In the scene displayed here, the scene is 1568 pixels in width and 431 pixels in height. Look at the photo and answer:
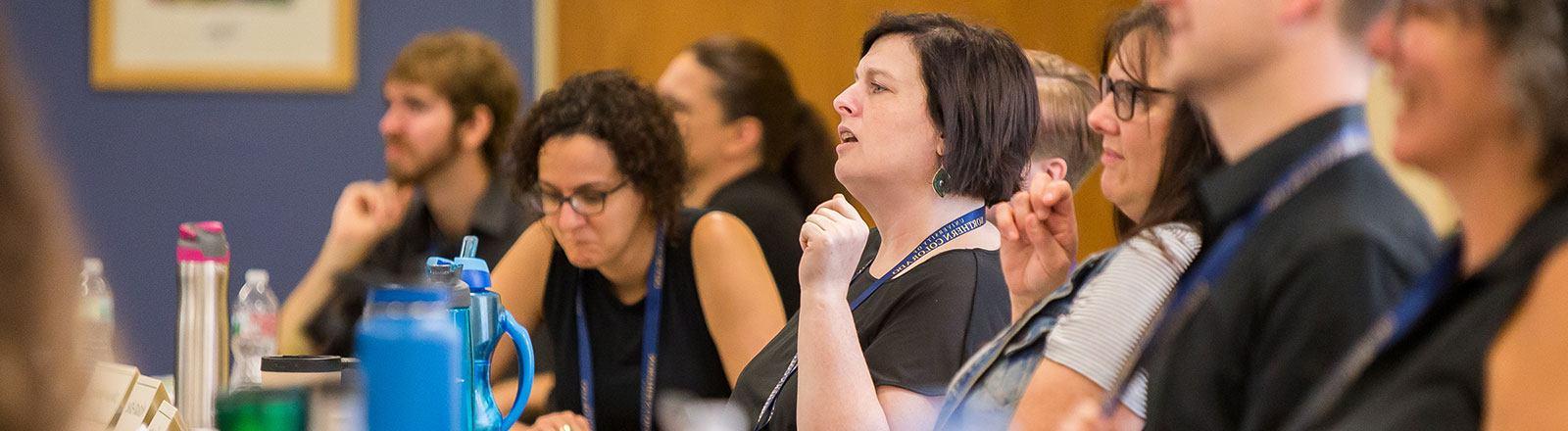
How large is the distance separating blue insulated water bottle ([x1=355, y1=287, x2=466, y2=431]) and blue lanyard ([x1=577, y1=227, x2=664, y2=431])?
3.91ft

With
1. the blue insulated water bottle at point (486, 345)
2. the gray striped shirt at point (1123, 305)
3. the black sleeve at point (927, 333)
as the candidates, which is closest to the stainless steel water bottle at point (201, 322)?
the blue insulated water bottle at point (486, 345)

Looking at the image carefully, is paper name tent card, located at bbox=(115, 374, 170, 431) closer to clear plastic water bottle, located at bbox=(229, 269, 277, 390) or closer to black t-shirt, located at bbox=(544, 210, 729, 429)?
clear plastic water bottle, located at bbox=(229, 269, 277, 390)

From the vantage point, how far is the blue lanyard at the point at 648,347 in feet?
8.16

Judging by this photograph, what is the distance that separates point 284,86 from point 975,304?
123 inches

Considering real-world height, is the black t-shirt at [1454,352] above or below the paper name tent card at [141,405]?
above

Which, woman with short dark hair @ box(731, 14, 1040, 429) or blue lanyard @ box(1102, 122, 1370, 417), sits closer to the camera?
blue lanyard @ box(1102, 122, 1370, 417)

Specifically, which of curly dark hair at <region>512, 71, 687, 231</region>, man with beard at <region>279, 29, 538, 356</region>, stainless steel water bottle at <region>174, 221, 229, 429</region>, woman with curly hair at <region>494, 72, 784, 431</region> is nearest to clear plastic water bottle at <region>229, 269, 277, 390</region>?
stainless steel water bottle at <region>174, 221, 229, 429</region>

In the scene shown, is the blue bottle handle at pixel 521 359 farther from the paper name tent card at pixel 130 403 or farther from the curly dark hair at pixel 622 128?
the curly dark hair at pixel 622 128

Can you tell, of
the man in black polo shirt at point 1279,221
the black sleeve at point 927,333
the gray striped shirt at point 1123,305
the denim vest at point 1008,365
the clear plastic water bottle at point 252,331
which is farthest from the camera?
the clear plastic water bottle at point 252,331

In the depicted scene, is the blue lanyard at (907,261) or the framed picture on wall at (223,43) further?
the framed picture on wall at (223,43)

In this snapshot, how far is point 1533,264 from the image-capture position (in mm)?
859

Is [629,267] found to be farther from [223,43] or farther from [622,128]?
[223,43]

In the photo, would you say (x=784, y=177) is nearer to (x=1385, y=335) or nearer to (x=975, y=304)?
(x=975, y=304)

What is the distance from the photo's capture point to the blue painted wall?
4.48 m
